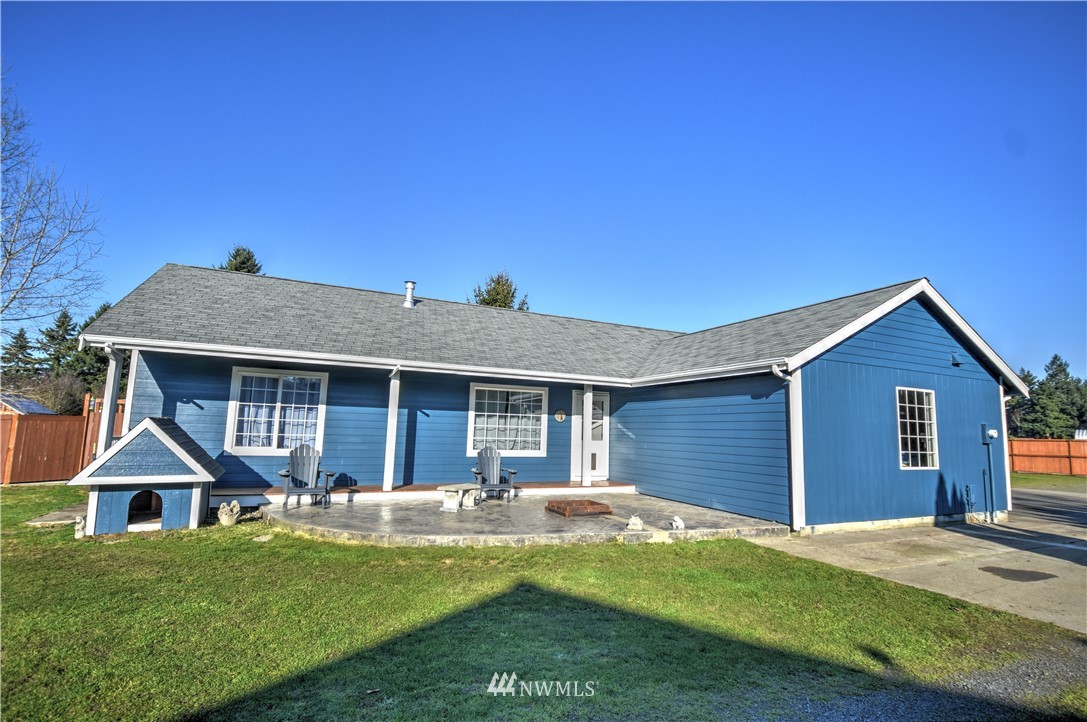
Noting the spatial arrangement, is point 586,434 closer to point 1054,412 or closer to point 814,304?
A: point 814,304

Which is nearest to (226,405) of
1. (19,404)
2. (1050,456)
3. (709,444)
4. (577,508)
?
(577,508)

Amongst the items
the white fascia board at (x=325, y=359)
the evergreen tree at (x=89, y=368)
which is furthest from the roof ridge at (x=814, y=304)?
the evergreen tree at (x=89, y=368)

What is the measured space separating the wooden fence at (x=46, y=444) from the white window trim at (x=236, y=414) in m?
4.97

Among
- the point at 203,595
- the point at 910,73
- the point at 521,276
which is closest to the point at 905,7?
the point at 910,73

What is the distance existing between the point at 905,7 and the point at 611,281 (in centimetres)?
1431

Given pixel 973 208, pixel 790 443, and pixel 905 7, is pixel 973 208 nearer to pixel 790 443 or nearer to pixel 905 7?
pixel 905 7

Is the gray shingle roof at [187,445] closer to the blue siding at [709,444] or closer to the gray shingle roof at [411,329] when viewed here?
the gray shingle roof at [411,329]

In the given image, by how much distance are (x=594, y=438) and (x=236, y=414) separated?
7385mm

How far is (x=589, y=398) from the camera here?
11273mm

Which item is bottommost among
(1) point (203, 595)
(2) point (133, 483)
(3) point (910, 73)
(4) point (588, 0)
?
(1) point (203, 595)

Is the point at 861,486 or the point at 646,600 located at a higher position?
the point at 861,486

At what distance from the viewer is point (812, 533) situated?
7945 mm

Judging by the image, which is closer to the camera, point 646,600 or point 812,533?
point 646,600

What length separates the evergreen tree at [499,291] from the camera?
28.7 m
